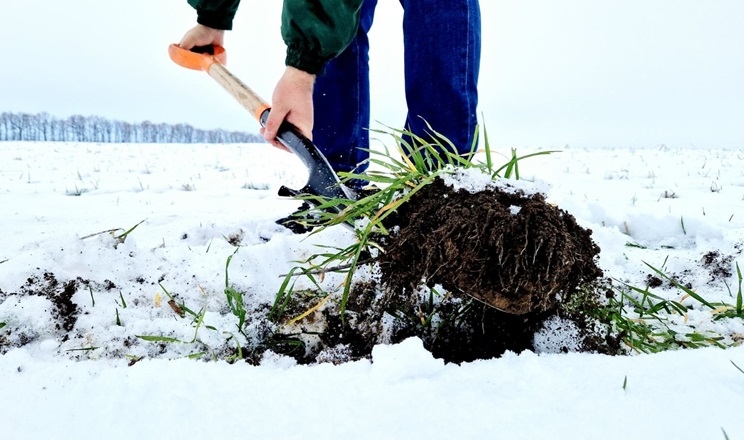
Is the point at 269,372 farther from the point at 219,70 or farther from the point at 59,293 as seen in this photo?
the point at 219,70

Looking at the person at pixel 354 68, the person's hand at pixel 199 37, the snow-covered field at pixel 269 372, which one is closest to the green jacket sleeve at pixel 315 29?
the person at pixel 354 68

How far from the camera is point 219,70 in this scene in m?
2.56

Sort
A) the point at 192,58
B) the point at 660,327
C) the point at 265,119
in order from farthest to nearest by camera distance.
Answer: the point at 192,58, the point at 265,119, the point at 660,327

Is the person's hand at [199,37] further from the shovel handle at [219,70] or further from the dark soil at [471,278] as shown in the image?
the dark soil at [471,278]

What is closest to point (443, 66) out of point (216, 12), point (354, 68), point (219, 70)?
point (354, 68)

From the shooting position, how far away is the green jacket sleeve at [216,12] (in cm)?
263

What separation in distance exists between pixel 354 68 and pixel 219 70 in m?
0.81

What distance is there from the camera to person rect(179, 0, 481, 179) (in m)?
1.95


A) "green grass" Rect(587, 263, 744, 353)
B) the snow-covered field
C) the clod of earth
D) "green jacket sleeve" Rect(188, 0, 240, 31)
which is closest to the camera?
the snow-covered field

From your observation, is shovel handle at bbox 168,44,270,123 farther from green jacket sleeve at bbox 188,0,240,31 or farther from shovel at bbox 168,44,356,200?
green jacket sleeve at bbox 188,0,240,31

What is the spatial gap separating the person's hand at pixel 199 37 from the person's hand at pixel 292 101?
1057mm

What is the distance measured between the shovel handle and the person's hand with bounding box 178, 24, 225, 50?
0.04 metres

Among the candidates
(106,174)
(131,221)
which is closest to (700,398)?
(131,221)

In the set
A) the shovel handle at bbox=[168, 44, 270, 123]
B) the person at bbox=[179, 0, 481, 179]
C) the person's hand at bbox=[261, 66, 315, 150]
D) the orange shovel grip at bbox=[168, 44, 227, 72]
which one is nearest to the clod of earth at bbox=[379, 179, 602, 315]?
the person at bbox=[179, 0, 481, 179]
